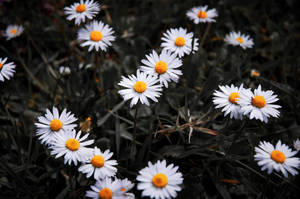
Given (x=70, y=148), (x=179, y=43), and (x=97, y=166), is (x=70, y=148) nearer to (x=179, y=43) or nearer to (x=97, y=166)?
(x=97, y=166)

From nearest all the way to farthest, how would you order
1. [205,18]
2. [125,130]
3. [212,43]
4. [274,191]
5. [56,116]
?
[56,116] < [274,191] < [125,130] < [205,18] < [212,43]

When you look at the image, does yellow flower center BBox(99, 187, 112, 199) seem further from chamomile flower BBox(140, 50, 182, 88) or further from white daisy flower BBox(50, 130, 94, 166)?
chamomile flower BBox(140, 50, 182, 88)

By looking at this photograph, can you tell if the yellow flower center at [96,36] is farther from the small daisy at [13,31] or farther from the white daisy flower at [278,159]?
the white daisy flower at [278,159]

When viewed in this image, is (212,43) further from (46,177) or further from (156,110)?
(46,177)

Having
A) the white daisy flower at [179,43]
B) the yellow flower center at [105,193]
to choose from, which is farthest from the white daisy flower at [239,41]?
the yellow flower center at [105,193]

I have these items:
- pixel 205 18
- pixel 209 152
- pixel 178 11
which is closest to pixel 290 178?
pixel 209 152
